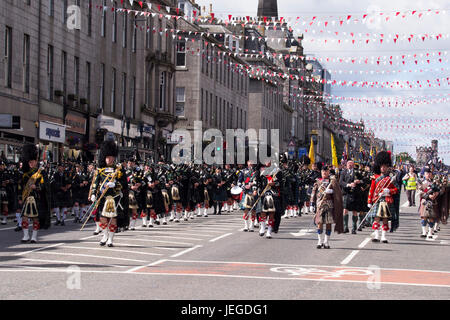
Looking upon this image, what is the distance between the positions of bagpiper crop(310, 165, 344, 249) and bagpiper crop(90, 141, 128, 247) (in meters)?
3.86

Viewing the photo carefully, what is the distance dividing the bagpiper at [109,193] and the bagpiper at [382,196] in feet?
17.8

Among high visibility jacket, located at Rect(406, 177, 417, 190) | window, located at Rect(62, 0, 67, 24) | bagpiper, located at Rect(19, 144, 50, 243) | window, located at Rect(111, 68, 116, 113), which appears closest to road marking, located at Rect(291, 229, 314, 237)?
bagpiper, located at Rect(19, 144, 50, 243)

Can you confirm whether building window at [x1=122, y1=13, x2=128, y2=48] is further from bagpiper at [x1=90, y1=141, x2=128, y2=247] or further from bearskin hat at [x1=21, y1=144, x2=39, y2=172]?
bagpiper at [x1=90, y1=141, x2=128, y2=247]

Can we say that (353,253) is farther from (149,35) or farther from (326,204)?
(149,35)

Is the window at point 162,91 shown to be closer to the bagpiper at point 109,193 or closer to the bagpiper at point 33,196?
the bagpiper at point 33,196

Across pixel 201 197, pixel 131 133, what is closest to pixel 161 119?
pixel 131 133

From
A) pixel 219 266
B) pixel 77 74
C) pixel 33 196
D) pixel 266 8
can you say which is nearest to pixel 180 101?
pixel 77 74

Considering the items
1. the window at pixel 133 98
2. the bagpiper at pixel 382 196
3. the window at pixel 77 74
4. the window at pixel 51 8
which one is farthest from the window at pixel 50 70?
the bagpiper at pixel 382 196

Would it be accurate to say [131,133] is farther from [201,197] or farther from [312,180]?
[312,180]

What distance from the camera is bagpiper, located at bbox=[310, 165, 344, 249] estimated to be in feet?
58.4

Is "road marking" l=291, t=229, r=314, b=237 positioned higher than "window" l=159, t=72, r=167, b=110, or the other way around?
"window" l=159, t=72, r=167, b=110

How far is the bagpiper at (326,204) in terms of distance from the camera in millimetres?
17812

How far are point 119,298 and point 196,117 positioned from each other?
180 ft

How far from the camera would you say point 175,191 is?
86.3 ft
